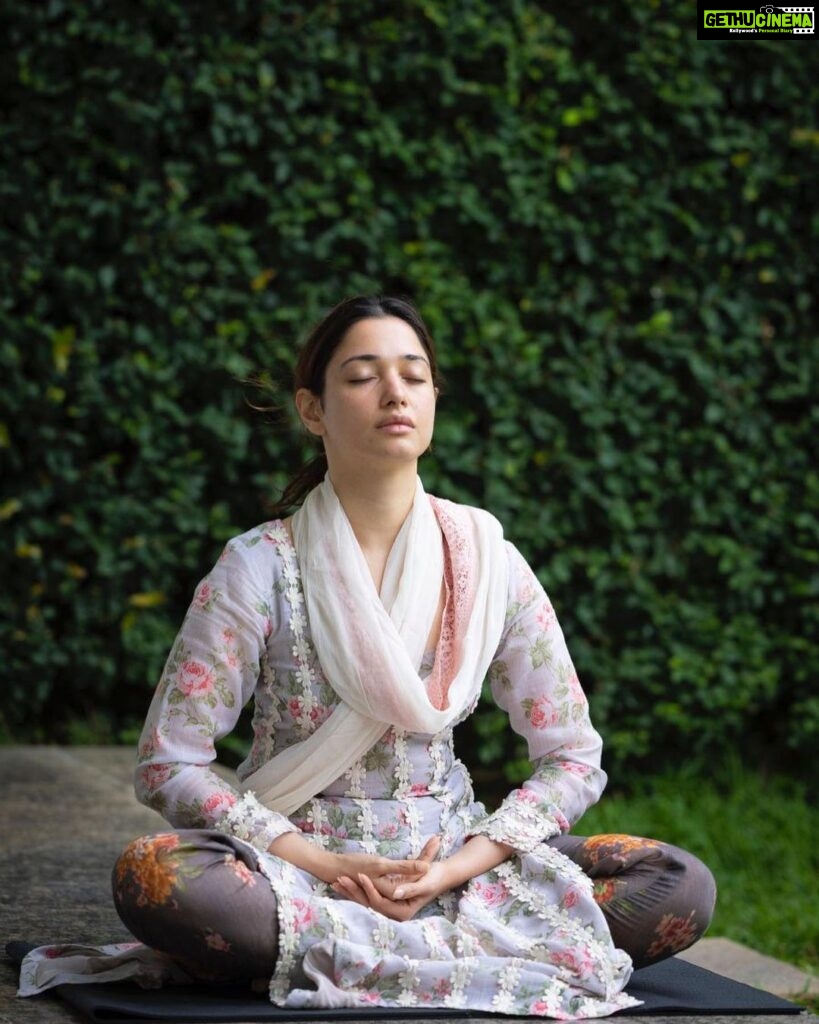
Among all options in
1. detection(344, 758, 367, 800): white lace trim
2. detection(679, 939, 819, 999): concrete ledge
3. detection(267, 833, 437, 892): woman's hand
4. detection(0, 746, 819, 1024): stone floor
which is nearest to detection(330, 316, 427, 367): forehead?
detection(344, 758, 367, 800): white lace trim

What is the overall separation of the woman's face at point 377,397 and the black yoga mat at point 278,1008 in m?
0.88

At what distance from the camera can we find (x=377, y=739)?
8.07 ft

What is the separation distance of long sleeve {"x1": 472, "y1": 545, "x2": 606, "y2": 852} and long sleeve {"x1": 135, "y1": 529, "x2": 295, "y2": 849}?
40cm

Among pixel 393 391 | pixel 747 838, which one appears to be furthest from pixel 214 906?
pixel 747 838

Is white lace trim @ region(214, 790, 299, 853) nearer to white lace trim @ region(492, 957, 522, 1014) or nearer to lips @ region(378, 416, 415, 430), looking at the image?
white lace trim @ region(492, 957, 522, 1014)

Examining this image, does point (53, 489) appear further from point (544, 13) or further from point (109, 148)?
point (544, 13)

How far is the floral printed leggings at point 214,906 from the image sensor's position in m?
2.23

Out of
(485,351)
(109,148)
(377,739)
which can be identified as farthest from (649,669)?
(377,739)

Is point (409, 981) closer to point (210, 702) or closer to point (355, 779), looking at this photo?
point (355, 779)

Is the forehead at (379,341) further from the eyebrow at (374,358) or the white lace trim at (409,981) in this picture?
the white lace trim at (409,981)

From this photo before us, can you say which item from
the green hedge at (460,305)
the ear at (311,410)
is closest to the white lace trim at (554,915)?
the ear at (311,410)

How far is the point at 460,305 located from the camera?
16.0 feet

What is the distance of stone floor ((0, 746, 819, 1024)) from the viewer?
270cm

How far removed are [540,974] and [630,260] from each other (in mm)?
3218
